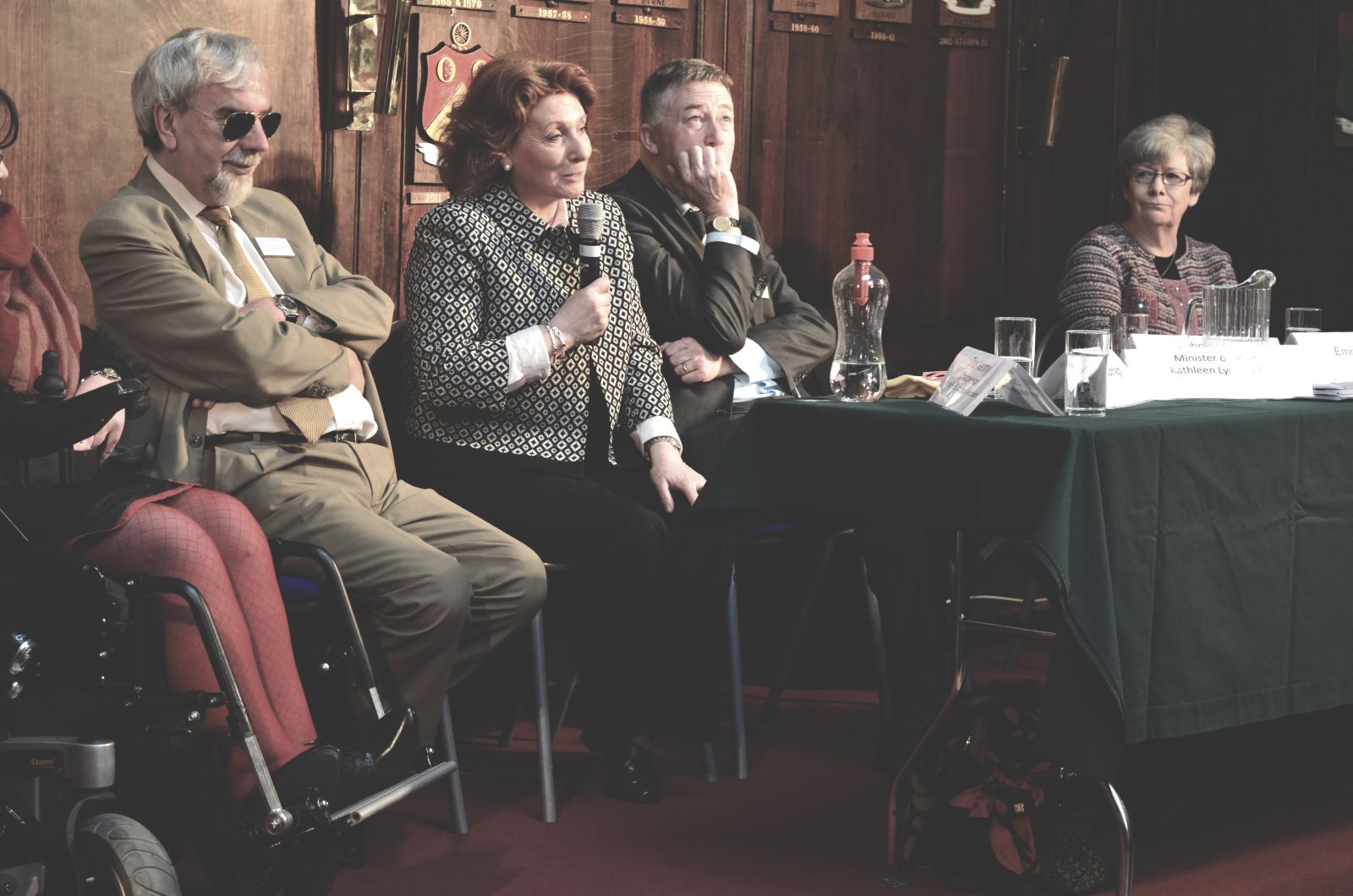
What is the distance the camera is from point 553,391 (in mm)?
3291

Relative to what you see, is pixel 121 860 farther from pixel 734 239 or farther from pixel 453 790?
pixel 734 239

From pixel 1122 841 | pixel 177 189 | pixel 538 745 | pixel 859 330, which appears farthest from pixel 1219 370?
pixel 177 189

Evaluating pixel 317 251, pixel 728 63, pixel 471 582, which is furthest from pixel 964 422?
pixel 728 63

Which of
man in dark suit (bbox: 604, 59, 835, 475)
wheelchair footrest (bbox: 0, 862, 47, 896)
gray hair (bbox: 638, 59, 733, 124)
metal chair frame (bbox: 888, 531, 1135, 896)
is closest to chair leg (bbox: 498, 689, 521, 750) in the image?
man in dark suit (bbox: 604, 59, 835, 475)

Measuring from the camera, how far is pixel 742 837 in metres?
Result: 2.99

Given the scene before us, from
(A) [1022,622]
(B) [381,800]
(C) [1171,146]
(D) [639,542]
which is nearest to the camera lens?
(B) [381,800]

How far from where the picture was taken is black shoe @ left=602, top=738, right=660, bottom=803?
10.4ft

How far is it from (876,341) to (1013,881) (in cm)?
106

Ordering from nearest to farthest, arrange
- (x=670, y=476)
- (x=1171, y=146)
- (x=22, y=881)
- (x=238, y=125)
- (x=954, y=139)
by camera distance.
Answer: (x=22, y=881) < (x=238, y=125) < (x=670, y=476) < (x=1171, y=146) < (x=954, y=139)

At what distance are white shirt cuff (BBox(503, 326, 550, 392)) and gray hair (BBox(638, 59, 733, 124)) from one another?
0.88m

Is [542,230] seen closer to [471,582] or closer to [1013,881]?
[471,582]

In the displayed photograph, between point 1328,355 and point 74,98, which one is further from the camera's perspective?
point 74,98

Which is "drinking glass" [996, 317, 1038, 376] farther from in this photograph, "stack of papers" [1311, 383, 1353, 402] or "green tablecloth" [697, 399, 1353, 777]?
"stack of papers" [1311, 383, 1353, 402]

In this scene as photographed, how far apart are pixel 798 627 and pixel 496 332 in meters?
1.07
